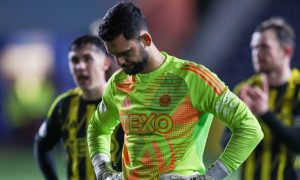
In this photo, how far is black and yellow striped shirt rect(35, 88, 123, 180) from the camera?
540 centimetres

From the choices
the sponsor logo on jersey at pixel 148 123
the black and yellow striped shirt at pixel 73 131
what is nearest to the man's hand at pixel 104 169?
the sponsor logo on jersey at pixel 148 123

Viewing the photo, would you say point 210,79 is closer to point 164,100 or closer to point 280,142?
point 164,100

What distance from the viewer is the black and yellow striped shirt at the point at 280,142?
526 centimetres

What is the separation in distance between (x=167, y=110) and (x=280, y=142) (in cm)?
166

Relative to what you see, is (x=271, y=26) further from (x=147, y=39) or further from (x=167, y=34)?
(x=167, y=34)

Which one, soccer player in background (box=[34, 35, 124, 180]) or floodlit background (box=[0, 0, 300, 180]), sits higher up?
soccer player in background (box=[34, 35, 124, 180])

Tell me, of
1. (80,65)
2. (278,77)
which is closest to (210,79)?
(278,77)

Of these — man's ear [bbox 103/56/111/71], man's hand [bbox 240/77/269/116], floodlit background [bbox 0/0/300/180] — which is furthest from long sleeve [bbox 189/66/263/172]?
floodlit background [bbox 0/0/300/180]

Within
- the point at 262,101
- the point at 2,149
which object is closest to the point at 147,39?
the point at 262,101

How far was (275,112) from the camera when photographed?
5.44 m

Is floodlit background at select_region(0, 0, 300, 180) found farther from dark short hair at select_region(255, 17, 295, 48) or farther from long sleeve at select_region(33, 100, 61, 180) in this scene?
dark short hair at select_region(255, 17, 295, 48)

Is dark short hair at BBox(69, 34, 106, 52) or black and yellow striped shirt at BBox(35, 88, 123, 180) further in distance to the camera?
dark short hair at BBox(69, 34, 106, 52)

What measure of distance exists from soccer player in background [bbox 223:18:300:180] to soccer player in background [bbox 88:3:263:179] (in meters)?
1.30

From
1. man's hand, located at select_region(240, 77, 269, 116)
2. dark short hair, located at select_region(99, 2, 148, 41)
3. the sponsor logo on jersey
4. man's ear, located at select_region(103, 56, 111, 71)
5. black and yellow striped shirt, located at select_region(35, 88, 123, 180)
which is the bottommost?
black and yellow striped shirt, located at select_region(35, 88, 123, 180)
